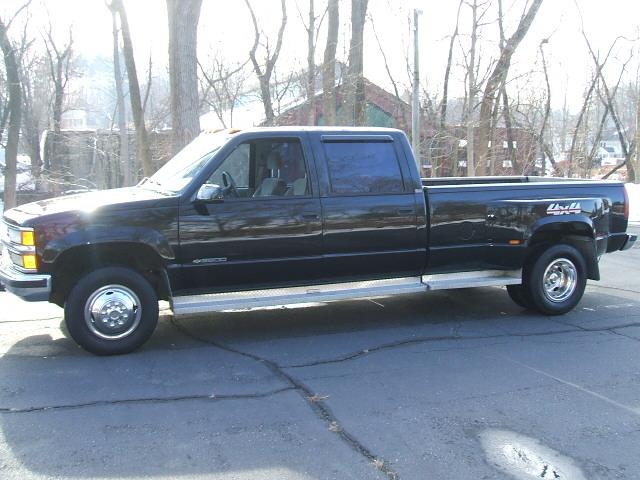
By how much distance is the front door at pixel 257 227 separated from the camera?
5.58 meters

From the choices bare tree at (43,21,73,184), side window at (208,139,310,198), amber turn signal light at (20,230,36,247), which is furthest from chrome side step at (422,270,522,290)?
bare tree at (43,21,73,184)

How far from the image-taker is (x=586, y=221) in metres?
6.84

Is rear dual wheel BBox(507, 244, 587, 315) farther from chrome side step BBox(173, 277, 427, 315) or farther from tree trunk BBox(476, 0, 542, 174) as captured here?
tree trunk BBox(476, 0, 542, 174)

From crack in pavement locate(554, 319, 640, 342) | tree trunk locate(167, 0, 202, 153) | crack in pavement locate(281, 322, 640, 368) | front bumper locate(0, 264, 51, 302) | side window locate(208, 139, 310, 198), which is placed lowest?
crack in pavement locate(281, 322, 640, 368)

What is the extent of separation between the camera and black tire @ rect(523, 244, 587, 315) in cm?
686

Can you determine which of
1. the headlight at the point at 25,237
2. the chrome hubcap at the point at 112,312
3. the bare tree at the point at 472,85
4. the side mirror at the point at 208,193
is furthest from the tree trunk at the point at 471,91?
the headlight at the point at 25,237

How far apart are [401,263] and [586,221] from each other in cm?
224

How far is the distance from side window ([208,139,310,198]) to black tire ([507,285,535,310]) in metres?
2.89

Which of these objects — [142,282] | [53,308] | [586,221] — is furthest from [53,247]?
[586,221]

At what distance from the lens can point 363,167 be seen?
20.5ft

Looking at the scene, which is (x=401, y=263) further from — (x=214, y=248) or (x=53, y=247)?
(x=53, y=247)

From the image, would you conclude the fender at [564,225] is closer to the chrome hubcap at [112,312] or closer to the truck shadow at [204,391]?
the truck shadow at [204,391]

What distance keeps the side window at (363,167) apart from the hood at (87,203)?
1630 millimetres

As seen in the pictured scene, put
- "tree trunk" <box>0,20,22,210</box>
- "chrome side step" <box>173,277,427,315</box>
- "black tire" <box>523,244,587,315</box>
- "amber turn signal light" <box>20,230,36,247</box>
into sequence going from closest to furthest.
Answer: "amber turn signal light" <box>20,230,36,247</box> < "chrome side step" <box>173,277,427,315</box> < "black tire" <box>523,244,587,315</box> < "tree trunk" <box>0,20,22,210</box>
